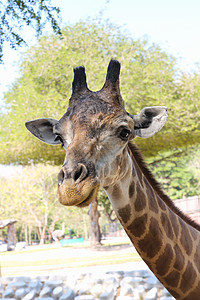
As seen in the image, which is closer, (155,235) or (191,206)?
(155,235)

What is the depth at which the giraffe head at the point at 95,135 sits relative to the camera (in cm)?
224

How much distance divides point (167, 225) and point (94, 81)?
12.3 meters

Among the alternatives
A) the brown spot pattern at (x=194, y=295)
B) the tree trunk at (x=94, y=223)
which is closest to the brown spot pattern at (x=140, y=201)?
the brown spot pattern at (x=194, y=295)

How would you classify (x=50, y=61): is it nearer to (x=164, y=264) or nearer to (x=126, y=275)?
(x=126, y=275)

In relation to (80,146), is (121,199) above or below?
below

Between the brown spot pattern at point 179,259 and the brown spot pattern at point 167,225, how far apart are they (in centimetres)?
11

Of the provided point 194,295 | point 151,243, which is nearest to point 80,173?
point 151,243

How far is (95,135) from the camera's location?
2.55m

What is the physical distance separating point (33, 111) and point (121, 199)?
12.8 m

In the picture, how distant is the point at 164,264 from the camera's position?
9.51 ft

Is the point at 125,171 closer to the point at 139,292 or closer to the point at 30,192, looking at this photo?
the point at 139,292

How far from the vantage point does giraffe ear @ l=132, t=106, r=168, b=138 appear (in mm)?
2967

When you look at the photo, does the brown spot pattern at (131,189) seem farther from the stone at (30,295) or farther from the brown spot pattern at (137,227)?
the stone at (30,295)

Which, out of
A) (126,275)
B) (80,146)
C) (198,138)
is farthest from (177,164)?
(80,146)
